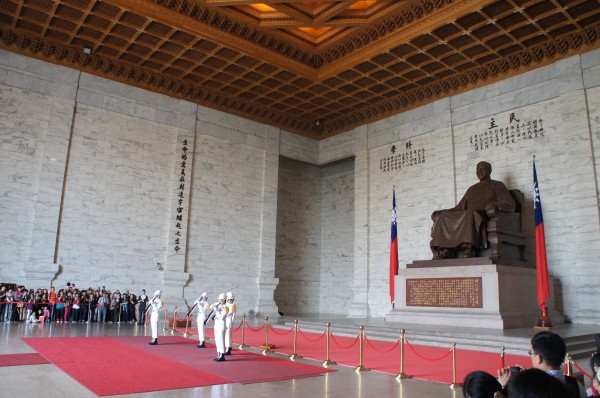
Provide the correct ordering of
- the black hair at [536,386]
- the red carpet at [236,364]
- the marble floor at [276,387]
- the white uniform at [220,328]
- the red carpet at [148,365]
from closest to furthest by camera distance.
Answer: the black hair at [536,386], the marble floor at [276,387], the red carpet at [148,365], the red carpet at [236,364], the white uniform at [220,328]

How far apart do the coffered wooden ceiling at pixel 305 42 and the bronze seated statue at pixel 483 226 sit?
9.01ft

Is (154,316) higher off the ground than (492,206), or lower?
lower

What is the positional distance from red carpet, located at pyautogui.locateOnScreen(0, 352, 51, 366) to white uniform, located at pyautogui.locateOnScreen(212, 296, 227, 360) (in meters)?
1.83

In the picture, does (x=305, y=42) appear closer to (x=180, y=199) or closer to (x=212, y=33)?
(x=212, y=33)

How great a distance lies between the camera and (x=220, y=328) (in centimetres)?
557

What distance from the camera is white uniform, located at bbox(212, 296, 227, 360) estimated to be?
5.49 m

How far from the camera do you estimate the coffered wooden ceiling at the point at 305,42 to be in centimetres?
901

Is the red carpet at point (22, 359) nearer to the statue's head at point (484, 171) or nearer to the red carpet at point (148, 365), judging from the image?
the red carpet at point (148, 365)

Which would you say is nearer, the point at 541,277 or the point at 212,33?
the point at 541,277

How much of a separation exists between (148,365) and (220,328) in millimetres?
917

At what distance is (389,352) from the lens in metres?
6.48

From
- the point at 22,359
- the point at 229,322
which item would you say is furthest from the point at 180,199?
the point at 22,359

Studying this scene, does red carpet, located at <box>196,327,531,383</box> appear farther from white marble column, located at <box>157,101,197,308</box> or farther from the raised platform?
white marble column, located at <box>157,101,197,308</box>

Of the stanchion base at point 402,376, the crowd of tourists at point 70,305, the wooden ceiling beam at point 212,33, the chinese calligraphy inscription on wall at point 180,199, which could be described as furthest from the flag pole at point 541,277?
the chinese calligraphy inscription on wall at point 180,199
